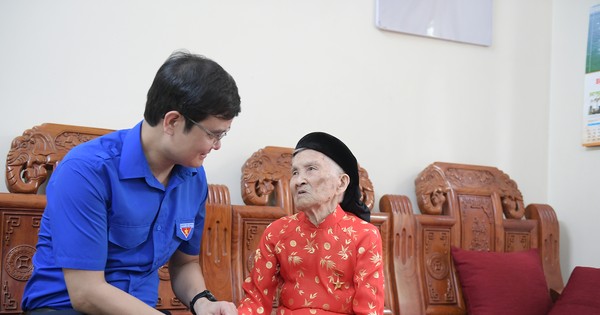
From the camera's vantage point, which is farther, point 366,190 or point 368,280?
point 366,190

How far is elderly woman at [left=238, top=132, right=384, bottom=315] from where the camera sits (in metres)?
2.29

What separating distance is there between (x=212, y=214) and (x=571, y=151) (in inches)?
89.9

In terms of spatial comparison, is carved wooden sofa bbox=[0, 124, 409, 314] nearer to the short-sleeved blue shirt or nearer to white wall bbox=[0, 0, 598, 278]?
white wall bbox=[0, 0, 598, 278]

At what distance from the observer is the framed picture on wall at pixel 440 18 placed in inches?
140

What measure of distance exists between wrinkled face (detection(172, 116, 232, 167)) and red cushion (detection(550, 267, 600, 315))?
212 cm

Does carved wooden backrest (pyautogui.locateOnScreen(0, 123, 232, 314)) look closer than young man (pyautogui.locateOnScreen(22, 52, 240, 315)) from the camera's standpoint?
No

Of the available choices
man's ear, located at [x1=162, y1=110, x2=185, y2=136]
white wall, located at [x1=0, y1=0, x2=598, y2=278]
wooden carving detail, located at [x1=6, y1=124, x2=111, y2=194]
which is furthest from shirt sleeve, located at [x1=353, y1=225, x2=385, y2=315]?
wooden carving detail, located at [x1=6, y1=124, x2=111, y2=194]

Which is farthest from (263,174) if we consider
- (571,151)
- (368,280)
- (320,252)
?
(571,151)

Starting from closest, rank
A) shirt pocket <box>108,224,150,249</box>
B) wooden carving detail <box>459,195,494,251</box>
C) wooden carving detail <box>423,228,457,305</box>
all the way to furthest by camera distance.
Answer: shirt pocket <box>108,224,150,249</box>, wooden carving detail <box>423,228,457,305</box>, wooden carving detail <box>459,195,494,251</box>

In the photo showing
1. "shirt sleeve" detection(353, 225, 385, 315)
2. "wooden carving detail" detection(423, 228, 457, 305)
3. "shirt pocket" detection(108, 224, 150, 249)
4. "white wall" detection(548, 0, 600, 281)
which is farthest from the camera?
"white wall" detection(548, 0, 600, 281)

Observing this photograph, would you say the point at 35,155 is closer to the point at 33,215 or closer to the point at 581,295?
the point at 33,215

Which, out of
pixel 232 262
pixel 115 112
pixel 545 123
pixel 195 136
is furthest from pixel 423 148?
pixel 195 136

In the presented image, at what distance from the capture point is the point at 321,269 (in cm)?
232

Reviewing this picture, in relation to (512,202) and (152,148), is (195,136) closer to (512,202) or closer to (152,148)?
(152,148)
